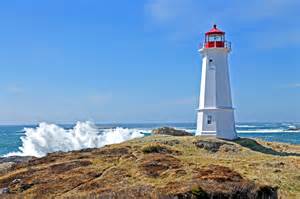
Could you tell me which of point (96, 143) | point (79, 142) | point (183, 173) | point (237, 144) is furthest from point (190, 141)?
point (79, 142)

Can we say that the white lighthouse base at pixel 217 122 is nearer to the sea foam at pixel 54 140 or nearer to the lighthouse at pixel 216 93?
the lighthouse at pixel 216 93

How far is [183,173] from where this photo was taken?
59.5ft

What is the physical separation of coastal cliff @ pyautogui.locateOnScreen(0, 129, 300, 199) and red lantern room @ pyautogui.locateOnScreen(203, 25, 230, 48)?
8.83 meters

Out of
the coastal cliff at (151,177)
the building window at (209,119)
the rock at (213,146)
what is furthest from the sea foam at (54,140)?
the coastal cliff at (151,177)

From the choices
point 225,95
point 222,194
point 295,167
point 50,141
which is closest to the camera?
point 222,194

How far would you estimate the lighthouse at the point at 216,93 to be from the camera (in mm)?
31234

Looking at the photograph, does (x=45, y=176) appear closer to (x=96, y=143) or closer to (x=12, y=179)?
(x=12, y=179)

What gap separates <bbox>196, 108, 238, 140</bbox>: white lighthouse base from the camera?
31.2m

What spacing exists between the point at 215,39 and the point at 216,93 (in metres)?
4.05

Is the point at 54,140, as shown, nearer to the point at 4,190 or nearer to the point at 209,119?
the point at 209,119

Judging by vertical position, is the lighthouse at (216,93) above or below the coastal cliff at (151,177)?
above

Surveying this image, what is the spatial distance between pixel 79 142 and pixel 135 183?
1926 inches

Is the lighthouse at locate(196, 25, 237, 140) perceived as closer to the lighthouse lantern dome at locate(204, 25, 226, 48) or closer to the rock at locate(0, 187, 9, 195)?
the lighthouse lantern dome at locate(204, 25, 226, 48)

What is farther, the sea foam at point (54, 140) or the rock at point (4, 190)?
the sea foam at point (54, 140)
